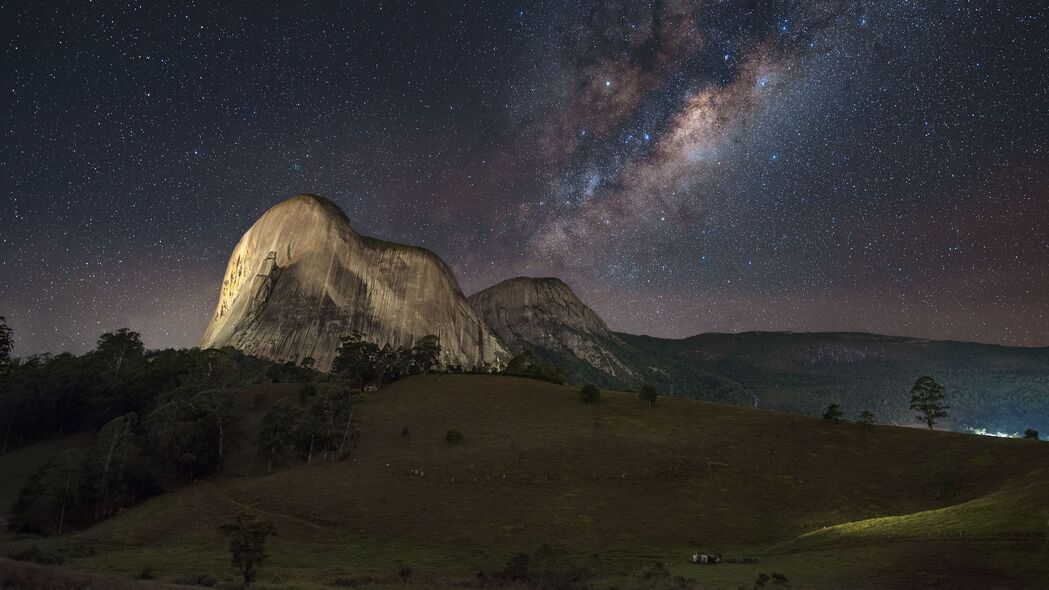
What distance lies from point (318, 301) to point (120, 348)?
53630 mm

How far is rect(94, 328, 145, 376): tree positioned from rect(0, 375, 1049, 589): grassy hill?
1284 inches

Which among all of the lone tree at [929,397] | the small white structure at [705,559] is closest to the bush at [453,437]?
the small white structure at [705,559]

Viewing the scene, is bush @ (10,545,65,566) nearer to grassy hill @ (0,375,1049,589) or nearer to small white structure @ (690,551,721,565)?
grassy hill @ (0,375,1049,589)

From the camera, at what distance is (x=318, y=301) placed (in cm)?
17612

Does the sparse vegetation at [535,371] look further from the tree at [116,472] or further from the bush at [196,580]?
the bush at [196,580]

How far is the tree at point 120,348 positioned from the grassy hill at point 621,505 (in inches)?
1284

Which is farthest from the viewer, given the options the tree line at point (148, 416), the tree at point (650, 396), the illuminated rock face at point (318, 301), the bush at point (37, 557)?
the illuminated rock face at point (318, 301)

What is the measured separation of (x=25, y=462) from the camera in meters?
94.6

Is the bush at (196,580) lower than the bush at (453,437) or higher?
lower

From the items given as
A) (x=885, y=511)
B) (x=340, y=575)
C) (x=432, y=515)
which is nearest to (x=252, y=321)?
(x=432, y=515)

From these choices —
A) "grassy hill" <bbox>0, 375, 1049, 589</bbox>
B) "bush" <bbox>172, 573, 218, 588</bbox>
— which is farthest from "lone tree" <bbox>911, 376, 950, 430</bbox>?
"bush" <bbox>172, 573, 218, 588</bbox>

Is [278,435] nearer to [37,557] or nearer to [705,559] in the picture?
[37,557]

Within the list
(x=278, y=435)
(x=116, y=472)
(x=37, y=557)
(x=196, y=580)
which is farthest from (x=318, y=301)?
(x=196, y=580)

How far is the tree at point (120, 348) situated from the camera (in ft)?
423
